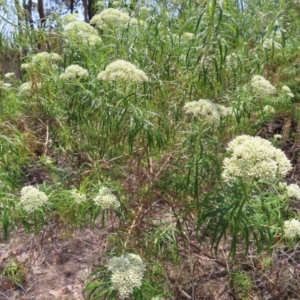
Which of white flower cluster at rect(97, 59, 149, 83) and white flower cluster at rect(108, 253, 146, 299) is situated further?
white flower cluster at rect(97, 59, 149, 83)

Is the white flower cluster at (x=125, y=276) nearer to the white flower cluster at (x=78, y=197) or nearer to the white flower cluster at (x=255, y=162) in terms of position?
the white flower cluster at (x=78, y=197)

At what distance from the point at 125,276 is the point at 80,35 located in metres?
1.64

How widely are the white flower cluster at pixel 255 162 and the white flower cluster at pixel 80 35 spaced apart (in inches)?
59.7

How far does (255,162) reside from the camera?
127cm

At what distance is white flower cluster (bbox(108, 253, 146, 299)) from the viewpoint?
1549 millimetres

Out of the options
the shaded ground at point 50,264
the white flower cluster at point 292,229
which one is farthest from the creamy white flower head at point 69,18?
the white flower cluster at point 292,229

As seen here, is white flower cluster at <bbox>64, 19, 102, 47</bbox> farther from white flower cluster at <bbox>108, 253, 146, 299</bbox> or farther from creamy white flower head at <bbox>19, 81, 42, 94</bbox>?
white flower cluster at <bbox>108, 253, 146, 299</bbox>

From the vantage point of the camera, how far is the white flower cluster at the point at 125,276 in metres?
1.55

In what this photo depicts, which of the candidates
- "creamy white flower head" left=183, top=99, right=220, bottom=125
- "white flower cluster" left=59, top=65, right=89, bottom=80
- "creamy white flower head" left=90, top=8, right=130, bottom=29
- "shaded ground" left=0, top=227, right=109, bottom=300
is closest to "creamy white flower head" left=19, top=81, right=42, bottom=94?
"creamy white flower head" left=90, top=8, right=130, bottom=29

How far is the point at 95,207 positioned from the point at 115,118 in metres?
0.49

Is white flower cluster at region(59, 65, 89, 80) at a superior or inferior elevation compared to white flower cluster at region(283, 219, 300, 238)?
superior

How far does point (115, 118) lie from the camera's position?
1.82m

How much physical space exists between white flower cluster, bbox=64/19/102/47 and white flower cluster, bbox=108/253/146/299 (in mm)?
1474

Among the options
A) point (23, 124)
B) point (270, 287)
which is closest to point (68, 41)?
point (23, 124)
